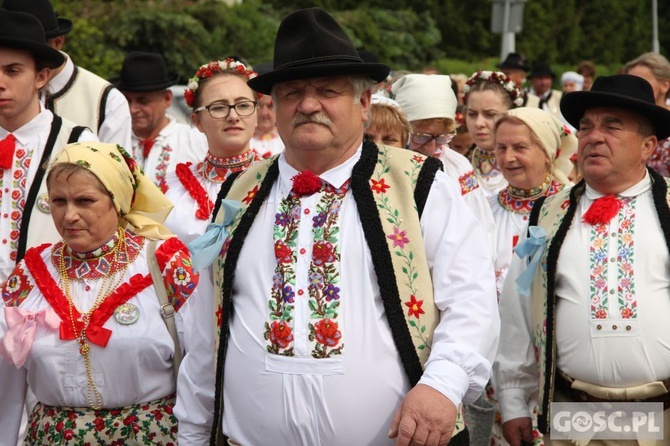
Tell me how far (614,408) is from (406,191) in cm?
163

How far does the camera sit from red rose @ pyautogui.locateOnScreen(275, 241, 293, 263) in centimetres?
377

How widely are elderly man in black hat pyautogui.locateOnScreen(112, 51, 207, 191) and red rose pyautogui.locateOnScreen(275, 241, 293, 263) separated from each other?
Result: 13.7 ft

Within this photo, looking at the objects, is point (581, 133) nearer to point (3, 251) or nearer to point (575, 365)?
point (575, 365)

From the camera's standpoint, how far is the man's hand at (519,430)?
5016 mm

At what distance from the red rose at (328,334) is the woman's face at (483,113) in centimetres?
406

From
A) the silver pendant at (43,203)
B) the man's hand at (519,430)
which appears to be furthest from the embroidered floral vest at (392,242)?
the silver pendant at (43,203)

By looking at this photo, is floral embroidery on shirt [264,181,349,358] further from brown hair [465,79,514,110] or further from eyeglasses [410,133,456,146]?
brown hair [465,79,514,110]

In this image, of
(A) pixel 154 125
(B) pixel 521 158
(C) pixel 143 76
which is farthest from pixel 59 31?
(B) pixel 521 158

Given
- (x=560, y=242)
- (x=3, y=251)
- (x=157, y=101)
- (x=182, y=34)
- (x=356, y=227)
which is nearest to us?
(x=356, y=227)

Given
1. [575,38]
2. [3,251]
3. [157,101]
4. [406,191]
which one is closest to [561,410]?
[406,191]

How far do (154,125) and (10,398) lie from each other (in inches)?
157

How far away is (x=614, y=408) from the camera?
→ 4.69 m

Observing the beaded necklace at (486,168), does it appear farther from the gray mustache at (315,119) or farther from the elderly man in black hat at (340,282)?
the gray mustache at (315,119)

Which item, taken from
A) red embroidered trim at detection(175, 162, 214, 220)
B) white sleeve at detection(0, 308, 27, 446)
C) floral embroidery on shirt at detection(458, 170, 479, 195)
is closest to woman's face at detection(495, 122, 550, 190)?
floral embroidery on shirt at detection(458, 170, 479, 195)
